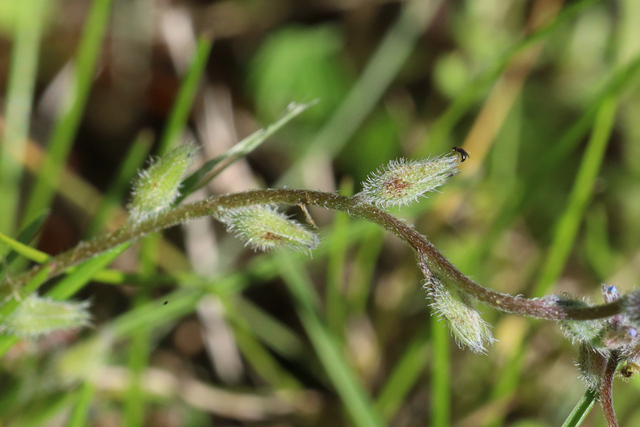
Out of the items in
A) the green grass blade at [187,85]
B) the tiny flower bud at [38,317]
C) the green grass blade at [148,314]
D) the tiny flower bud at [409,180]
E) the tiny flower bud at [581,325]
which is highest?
the green grass blade at [187,85]

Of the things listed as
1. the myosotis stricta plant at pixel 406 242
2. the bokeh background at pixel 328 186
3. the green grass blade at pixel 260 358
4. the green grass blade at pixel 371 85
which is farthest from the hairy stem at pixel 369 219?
the green grass blade at pixel 371 85

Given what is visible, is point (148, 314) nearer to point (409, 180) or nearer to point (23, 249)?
point (23, 249)

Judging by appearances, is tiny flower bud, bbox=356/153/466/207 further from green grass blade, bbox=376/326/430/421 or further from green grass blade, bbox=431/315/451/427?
green grass blade, bbox=376/326/430/421

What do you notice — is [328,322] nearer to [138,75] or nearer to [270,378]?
[270,378]

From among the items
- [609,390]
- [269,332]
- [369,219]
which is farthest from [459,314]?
[269,332]

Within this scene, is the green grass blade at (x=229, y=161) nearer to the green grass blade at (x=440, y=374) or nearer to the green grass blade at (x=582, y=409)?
the green grass blade at (x=440, y=374)

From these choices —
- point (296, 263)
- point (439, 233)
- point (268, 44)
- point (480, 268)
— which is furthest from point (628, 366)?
point (268, 44)
